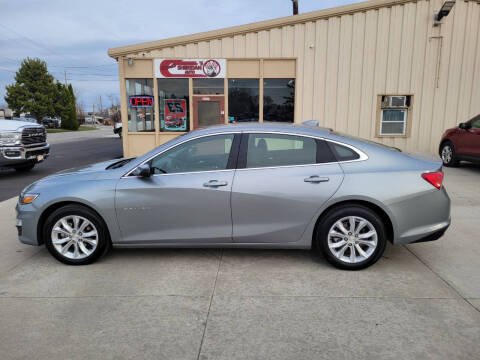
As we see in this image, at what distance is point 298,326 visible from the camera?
3037 millimetres

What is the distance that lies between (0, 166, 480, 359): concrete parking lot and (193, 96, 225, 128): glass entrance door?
8.42m

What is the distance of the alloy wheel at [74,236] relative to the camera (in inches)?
166

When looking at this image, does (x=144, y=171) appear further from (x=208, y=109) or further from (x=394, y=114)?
(x=394, y=114)

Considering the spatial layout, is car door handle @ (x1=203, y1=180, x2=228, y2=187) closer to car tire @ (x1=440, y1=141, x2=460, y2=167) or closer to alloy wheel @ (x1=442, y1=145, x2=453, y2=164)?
car tire @ (x1=440, y1=141, x2=460, y2=167)

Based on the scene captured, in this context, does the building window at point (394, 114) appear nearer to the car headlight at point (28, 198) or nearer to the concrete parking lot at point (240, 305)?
the concrete parking lot at point (240, 305)

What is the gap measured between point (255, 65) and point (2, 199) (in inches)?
313

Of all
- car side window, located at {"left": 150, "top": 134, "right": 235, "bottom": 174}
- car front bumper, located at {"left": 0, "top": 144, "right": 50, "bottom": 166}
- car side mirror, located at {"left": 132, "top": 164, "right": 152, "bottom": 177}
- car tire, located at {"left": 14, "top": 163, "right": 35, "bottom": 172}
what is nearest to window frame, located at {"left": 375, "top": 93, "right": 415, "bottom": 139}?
car side window, located at {"left": 150, "top": 134, "right": 235, "bottom": 174}

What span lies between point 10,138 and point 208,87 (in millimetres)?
5796

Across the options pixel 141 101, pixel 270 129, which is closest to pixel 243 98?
pixel 141 101

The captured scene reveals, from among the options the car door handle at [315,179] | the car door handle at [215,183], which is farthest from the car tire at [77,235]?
the car door handle at [315,179]

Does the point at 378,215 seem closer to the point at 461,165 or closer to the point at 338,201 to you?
the point at 338,201

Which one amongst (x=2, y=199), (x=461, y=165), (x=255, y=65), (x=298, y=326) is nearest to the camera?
(x=298, y=326)

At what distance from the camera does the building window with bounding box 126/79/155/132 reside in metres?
12.6

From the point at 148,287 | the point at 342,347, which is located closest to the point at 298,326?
the point at 342,347
